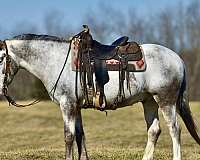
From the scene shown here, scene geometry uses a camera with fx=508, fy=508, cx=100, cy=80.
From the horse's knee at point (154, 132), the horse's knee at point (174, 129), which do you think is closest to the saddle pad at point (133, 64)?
the horse's knee at point (174, 129)

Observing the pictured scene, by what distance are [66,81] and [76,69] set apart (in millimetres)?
255

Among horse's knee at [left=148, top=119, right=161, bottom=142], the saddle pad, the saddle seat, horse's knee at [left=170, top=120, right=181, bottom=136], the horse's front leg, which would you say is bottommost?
horse's knee at [left=148, top=119, right=161, bottom=142]

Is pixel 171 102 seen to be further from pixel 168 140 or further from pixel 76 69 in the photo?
pixel 168 140

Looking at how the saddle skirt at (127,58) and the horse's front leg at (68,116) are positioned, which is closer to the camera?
the horse's front leg at (68,116)

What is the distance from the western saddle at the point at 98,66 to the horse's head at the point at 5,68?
1025 mm

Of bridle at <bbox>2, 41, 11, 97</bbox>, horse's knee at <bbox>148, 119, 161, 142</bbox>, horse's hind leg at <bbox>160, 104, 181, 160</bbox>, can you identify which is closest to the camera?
bridle at <bbox>2, 41, 11, 97</bbox>

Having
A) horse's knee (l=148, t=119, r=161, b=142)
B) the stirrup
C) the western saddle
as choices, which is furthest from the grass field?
the western saddle

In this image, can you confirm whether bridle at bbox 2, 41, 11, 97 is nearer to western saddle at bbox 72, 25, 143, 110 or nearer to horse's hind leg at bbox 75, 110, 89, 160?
western saddle at bbox 72, 25, 143, 110

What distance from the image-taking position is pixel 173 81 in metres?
8.20

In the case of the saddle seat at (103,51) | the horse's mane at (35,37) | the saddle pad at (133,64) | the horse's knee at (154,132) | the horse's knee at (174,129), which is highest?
the horse's mane at (35,37)

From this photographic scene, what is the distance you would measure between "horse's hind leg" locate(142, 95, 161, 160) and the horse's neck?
5.67 feet

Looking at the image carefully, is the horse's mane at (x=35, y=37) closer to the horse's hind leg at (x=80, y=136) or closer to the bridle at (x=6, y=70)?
the bridle at (x=6, y=70)

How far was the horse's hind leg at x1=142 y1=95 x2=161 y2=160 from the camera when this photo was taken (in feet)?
28.2

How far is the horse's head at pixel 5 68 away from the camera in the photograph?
25.8 ft
